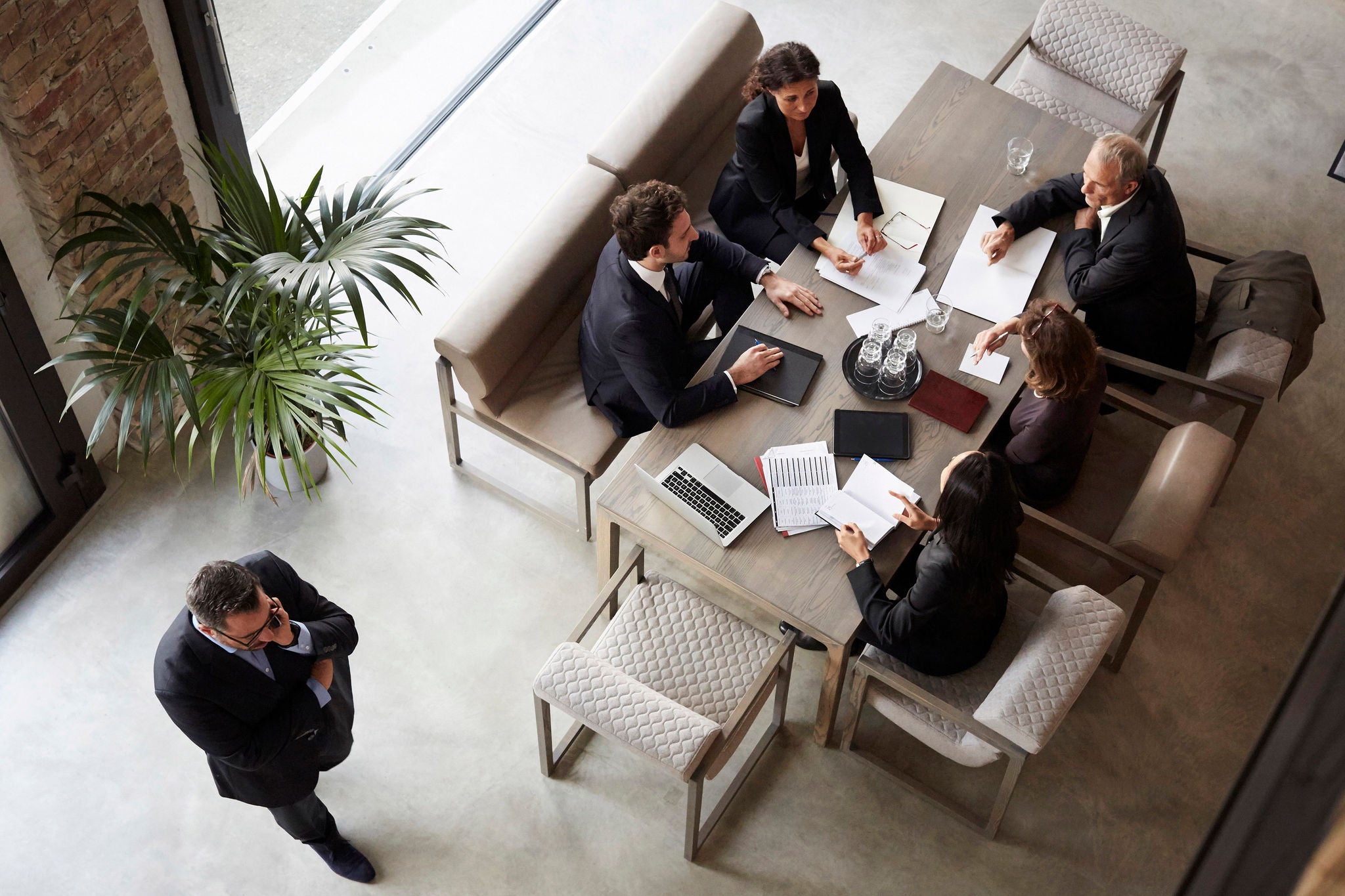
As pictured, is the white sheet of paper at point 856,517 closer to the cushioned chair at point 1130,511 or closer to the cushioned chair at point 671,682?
the cushioned chair at point 671,682

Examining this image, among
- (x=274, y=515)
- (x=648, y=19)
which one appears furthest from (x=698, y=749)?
(x=648, y=19)

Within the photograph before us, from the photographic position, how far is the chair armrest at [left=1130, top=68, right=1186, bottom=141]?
15.1ft

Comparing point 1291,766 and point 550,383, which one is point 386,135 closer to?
point 550,383

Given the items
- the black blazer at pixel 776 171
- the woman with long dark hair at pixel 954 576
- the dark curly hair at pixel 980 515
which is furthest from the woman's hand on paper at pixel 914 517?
the black blazer at pixel 776 171

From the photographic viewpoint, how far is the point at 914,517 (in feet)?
11.2

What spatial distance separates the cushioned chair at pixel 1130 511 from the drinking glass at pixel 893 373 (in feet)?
1.96

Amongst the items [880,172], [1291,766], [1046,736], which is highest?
[880,172]

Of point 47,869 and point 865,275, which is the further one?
point 865,275

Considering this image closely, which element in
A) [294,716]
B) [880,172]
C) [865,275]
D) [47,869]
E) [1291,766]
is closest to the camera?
[1291,766]

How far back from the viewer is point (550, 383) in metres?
4.13

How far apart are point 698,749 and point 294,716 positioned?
1.09m

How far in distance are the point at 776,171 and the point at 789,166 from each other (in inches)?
2.2

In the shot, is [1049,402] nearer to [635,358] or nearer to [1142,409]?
[1142,409]

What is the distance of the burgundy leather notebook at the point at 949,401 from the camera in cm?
364
